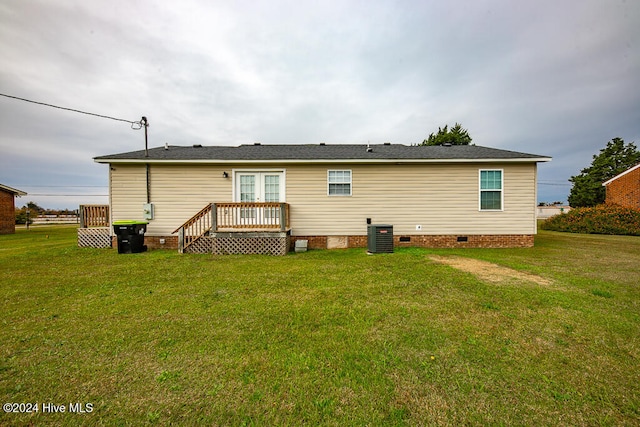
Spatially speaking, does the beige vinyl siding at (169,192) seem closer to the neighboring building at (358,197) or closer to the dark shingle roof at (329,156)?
the neighboring building at (358,197)

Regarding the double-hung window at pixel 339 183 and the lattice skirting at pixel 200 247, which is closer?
the lattice skirting at pixel 200 247

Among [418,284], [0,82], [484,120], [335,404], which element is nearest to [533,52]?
[484,120]

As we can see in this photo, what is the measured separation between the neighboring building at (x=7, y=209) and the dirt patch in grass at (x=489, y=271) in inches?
1083

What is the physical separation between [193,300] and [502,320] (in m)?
4.77

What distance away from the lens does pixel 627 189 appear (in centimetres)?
1689

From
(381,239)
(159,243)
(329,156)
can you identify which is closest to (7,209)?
(159,243)

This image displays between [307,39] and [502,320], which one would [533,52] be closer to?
[307,39]

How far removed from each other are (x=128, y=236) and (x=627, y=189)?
30.4 meters

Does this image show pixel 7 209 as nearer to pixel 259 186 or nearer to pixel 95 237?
pixel 95 237

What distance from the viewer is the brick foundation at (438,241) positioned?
917 cm

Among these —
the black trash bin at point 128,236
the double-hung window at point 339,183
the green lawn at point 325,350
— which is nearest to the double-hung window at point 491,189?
the green lawn at point 325,350

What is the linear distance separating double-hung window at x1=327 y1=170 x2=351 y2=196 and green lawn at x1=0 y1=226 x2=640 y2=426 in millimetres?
4717

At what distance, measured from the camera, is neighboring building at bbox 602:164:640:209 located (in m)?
16.3

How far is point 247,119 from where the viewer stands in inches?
833
